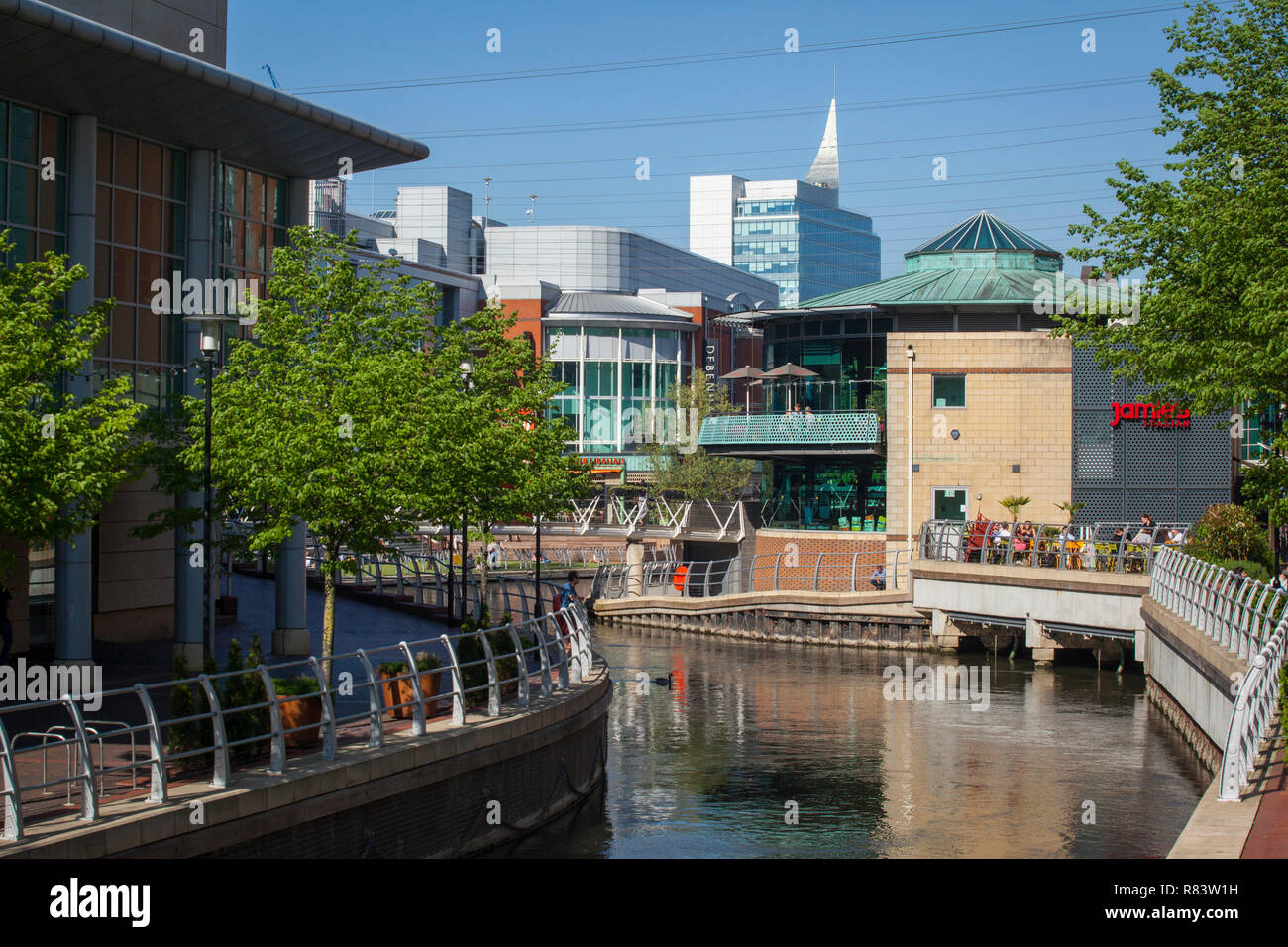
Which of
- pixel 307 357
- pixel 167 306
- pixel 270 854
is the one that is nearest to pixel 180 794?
pixel 270 854

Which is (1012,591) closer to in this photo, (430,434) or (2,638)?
→ (430,434)

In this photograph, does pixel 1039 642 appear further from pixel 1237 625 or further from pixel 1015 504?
pixel 1237 625

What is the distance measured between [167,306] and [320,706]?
12020 mm

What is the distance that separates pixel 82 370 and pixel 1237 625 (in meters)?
17.7

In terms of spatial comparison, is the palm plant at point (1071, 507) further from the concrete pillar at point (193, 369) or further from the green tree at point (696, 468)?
the concrete pillar at point (193, 369)

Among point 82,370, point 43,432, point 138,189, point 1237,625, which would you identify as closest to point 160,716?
point 43,432

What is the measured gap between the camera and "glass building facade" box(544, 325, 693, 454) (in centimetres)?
10181

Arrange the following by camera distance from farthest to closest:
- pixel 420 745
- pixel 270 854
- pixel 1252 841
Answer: pixel 420 745 → pixel 270 854 → pixel 1252 841

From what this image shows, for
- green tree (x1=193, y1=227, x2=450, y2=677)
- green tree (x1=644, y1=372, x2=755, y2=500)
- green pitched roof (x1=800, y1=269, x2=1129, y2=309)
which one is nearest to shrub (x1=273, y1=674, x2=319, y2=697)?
green tree (x1=193, y1=227, x2=450, y2=677)

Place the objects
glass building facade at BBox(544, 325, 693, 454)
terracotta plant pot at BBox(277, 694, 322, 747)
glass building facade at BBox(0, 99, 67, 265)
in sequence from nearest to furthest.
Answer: terracotta plant pot at BBox(277, 694, 322, 747)
glass building facade at BBox(0, 99, 67, 265)
glass building facade at BBox(544, 325, 693, 454)

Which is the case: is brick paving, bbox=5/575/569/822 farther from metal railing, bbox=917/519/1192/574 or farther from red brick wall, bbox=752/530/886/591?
red brick wall, bbox=752/530/886/591

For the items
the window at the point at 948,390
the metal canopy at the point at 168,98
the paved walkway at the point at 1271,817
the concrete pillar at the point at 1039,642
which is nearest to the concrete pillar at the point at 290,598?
the metal canopy at the point at 168,98

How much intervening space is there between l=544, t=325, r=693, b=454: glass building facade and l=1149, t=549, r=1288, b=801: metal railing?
231ft

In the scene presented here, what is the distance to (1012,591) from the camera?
3856cm
